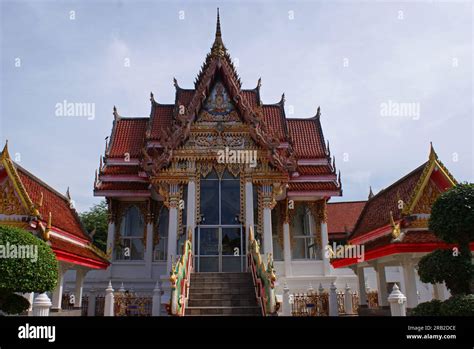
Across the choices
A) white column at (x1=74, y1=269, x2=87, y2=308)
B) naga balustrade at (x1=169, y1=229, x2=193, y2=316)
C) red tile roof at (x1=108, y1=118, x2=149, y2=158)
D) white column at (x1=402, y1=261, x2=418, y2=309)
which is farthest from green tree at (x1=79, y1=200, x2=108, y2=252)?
white column at (x1=402, y1=261, x2=418, y2=309)

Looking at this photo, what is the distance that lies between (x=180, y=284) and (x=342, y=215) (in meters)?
15.7

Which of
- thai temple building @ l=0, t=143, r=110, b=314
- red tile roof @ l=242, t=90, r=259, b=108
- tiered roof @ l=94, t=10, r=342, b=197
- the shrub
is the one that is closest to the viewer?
the shrub

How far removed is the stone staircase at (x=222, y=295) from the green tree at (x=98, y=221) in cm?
2189

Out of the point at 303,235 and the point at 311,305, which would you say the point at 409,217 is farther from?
the point at 303,235

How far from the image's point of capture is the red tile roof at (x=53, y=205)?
12.4 meters

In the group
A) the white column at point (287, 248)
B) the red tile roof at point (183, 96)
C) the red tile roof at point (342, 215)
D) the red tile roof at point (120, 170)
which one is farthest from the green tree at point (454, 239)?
the red tile roof at point (342, 215)

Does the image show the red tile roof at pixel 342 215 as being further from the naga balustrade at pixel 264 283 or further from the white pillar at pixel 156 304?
the white pillar at pixel 156 304

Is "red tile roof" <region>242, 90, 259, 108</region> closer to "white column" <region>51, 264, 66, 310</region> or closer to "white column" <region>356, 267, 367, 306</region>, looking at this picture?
"white column" <region>356, 267, 367, 306</region>

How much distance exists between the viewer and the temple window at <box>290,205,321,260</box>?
17875 mm

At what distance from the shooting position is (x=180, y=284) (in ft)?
36.3

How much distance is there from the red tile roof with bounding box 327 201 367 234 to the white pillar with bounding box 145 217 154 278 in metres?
10.3

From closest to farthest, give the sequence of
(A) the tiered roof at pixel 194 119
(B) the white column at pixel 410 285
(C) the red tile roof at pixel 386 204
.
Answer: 1. (B) the white column at pixel 410 285
2. (C) the red tile roof at pixel 386 204
3. (A) the tiered roof at pixel 194 119
